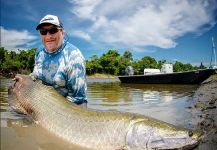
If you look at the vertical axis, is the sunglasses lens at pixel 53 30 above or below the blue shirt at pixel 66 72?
above

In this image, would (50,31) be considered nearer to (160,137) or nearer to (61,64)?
(61,64)

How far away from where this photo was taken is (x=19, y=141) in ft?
12.0

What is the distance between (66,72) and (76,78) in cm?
24

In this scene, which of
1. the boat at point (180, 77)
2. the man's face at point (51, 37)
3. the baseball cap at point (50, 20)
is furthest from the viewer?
the boat at point (180, 77)

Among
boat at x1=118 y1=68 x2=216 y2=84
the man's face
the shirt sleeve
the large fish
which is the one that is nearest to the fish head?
the large fish

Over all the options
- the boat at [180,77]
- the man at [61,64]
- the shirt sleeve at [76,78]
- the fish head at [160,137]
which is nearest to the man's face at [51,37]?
the man at [61,64]

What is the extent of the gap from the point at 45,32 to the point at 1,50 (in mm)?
55775

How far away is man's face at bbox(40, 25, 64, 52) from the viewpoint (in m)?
4.68

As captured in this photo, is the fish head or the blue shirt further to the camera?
the blue shirt

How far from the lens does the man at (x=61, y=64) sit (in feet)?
15.3

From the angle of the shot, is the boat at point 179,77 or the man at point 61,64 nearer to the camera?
the man at point 61,64

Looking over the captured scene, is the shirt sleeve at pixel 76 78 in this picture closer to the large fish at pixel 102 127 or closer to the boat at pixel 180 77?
the large fish at pixel 102 127

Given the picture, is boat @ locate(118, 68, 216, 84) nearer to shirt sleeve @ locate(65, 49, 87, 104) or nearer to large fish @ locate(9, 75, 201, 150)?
shirt sleeve @ locate(65, 49, 87, 104)

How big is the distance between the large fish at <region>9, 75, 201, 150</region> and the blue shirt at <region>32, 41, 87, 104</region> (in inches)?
21.1
